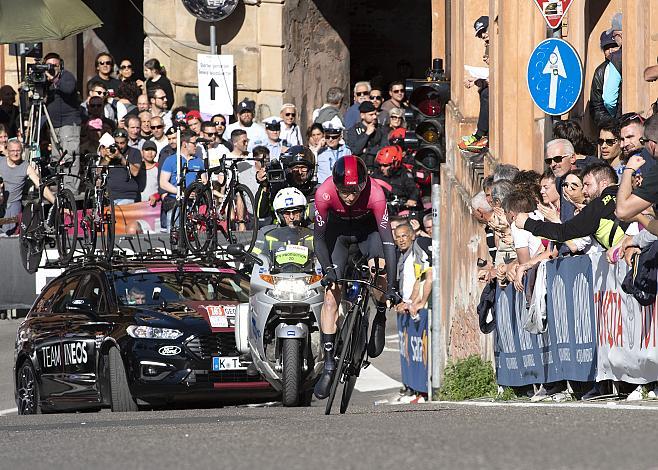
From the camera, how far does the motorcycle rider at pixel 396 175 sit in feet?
88.1

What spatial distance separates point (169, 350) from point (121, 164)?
34.9ft

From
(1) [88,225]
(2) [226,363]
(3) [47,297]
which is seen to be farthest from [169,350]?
(1) [88,225]

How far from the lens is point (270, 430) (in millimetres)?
10867

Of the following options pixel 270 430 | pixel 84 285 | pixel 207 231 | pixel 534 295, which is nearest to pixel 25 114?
pixel 207 231

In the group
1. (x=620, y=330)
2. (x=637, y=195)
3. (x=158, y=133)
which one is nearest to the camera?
(x=637, y=195)

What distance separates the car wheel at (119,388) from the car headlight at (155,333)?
0.95 ft

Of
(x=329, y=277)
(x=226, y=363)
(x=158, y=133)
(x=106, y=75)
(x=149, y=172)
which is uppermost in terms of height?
(x=106, y=75)

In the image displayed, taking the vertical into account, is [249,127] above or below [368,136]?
above

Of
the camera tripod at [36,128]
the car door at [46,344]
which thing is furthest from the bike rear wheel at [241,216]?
the camera tripod at [36,128]

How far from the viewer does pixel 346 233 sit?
1544cm

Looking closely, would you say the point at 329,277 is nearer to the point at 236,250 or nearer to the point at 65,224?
Answer: the point at 236,250

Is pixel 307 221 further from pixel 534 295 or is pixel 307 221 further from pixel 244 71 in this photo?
pixel 244 71

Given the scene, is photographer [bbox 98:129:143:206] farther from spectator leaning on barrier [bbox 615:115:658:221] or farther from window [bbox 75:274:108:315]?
spectator leaning on barrier [bbox 615:115:658:221]

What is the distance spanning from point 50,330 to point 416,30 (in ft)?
83.9
